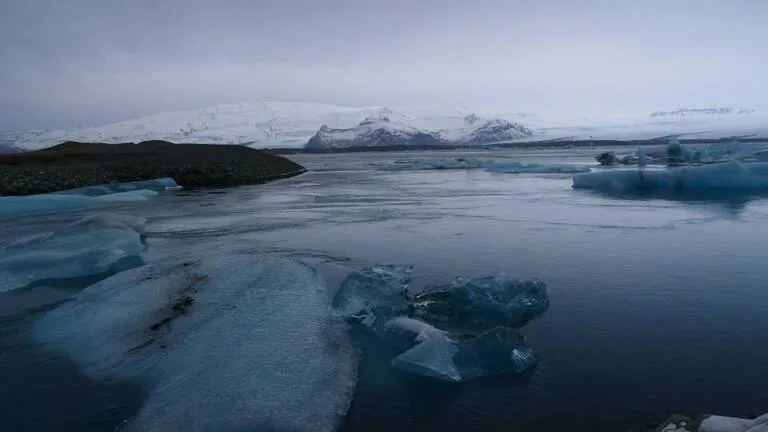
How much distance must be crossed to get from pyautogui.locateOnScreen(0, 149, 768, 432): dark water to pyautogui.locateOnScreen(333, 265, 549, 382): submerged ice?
6.3 inches

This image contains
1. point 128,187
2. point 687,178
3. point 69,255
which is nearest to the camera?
point 69,255

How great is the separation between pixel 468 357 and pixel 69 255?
6092 mm

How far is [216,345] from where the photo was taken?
4.84 m

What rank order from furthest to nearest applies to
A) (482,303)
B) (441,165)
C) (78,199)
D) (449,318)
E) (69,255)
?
(441,165) < (78,199) < (69,255) < (482,303) < (449,318)

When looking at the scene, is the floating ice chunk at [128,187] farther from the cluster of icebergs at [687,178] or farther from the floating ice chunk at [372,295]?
the floating ice chunk at [372,295]

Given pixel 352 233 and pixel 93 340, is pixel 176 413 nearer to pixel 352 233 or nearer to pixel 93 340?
pixel 93 340

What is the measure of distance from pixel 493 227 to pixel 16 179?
59.0ft

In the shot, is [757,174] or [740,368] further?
[757,174]

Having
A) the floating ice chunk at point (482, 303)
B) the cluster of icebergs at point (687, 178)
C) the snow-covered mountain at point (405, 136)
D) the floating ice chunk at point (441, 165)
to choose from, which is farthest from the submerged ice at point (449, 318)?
the snow-covered mountain at point (405, 136)

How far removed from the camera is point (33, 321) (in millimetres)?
5812

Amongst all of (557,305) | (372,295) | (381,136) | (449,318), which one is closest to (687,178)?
(557,305)

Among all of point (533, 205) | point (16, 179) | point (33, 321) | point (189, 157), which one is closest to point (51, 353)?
point (33, 321)

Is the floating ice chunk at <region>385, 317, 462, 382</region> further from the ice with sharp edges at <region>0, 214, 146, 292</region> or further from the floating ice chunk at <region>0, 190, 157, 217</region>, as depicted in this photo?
the floating ice chunk at <region>0, 190, 157, 217</region>

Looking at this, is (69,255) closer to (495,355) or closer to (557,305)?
(495,355)
